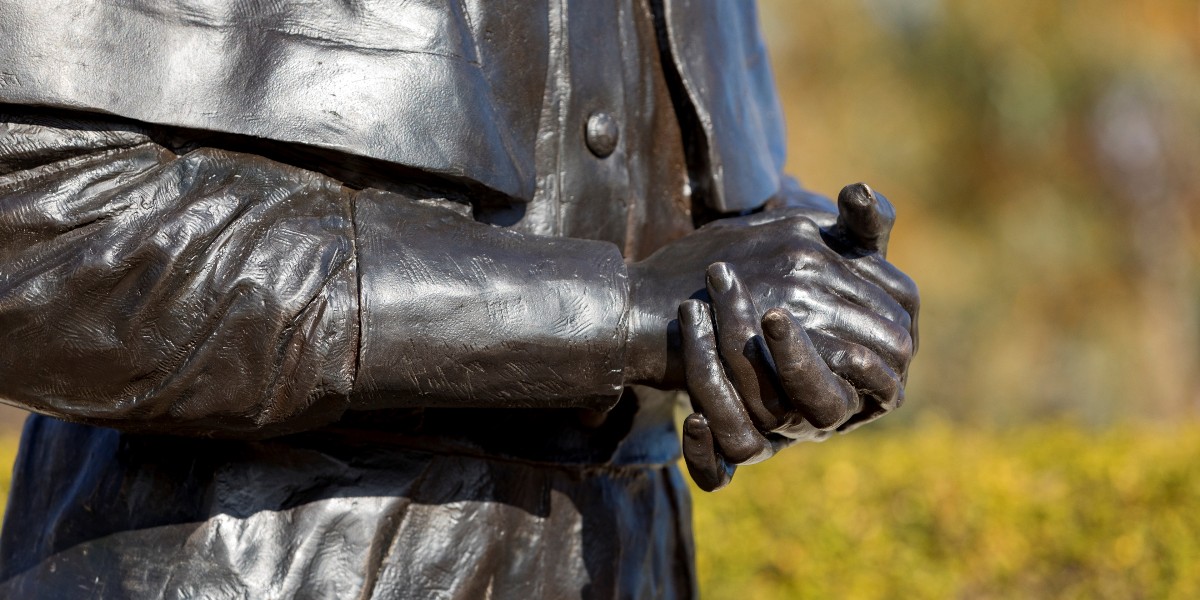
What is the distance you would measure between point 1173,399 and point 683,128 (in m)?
12.2

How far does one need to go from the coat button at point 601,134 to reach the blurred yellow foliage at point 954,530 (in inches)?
122

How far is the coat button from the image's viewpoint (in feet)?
5.57

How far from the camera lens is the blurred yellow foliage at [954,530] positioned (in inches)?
182

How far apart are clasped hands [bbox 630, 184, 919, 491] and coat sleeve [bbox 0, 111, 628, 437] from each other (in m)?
0.08

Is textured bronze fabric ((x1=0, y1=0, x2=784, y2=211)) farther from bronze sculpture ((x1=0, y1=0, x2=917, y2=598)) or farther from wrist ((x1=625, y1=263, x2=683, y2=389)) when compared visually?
wrist ((x1=625, y1=263, x2=683, y2=389))

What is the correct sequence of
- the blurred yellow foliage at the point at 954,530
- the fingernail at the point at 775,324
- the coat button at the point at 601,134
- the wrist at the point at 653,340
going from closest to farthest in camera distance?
the fingernail at the point at 775,324
the wrist at the point at 653,340
the coat button at the point at 601,134
the blurred yellow foliage at the point at 954,530

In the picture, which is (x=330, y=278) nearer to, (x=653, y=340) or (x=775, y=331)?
(x=653, y=340)

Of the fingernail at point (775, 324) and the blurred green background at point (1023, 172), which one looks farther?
the blurred green background at point (1023, 172)

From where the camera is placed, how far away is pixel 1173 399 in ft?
41.9

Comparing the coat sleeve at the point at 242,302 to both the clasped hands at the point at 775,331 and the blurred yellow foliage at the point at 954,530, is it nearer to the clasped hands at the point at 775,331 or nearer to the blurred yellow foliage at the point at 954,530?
the clasped hands at the point at 775,331

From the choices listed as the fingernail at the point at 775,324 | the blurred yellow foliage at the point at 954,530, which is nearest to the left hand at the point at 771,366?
the fingernail at the point at 775,324

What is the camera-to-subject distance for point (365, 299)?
4.73ft

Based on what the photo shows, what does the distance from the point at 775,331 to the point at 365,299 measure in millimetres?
437

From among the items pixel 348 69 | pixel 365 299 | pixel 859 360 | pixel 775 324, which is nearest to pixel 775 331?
pixel 775 324
